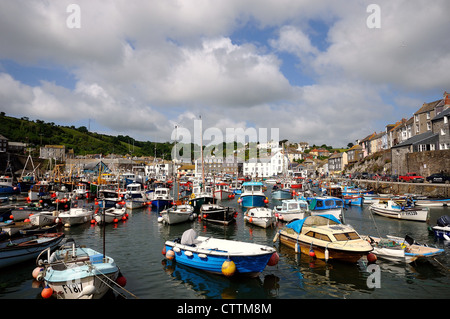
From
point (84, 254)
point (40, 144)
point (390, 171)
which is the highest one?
point (40, 144)

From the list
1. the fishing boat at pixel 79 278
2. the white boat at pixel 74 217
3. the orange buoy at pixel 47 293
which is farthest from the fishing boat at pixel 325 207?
the white boat at pixel 74 217

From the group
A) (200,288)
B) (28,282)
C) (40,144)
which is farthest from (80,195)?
(40,144)

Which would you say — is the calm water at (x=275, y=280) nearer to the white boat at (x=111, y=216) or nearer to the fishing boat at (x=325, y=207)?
the white boat at (x=111, y=216)

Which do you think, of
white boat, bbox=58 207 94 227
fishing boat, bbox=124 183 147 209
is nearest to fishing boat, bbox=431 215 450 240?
white boat, bbox=58 207 94 227

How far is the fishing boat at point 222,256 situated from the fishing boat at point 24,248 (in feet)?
26.9

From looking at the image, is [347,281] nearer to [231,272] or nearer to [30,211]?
[231,272]

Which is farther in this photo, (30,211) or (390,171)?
(390,171)

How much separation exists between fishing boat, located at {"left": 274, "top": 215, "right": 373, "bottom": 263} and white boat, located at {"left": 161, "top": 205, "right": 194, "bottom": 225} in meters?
13.1

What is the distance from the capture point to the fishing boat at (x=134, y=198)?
1670 inches

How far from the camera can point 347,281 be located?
14852 millimetres

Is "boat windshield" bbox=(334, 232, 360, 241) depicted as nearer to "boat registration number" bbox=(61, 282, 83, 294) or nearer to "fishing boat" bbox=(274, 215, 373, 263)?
"fishing boat" bbox=(274, 215, 373, 263)

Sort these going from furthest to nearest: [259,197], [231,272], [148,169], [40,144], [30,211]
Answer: [40,144], [148,169], [259,197], [30,211], [231,272]
